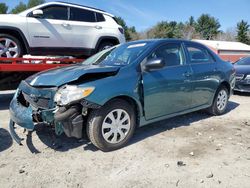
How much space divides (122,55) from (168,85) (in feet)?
3.05

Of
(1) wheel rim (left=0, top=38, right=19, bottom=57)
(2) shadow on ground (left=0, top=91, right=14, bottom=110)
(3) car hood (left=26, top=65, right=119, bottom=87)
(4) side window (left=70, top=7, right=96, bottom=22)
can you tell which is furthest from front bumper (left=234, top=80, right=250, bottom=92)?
(2) shadow on ground (left=0, top=91, right=14, bottom=110)

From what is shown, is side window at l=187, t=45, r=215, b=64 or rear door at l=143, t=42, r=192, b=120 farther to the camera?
side window at l=187, t=45, r=215, b=64

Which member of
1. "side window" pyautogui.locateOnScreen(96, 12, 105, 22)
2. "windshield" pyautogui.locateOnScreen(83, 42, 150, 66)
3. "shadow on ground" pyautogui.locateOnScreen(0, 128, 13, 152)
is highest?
"side window" pyautogui.locateOnScreen(96, 12, 105, 22)

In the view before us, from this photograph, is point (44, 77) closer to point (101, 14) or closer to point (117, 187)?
point (117, 187)

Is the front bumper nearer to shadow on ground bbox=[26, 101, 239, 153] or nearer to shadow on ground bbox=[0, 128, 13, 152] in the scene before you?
shadow on ground bbox=[26, 101, 239, 153]

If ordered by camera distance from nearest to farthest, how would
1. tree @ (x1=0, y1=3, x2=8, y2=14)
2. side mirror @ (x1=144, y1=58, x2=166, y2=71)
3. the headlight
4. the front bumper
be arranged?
the headlight → side mirror @ (x1=144, y1=58, x2=166, y2=71) → the front bumper → tree @ (x1=0, y1=3, x2=8, y2=14)

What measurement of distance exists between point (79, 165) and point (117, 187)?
73 cm

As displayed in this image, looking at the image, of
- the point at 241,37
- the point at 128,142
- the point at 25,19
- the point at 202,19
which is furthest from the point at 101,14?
the point at 202,19

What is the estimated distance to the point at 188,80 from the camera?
16.4ft

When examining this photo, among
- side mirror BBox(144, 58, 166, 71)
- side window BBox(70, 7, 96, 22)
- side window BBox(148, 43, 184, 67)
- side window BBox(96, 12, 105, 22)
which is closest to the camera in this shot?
side mirror BBox(144, 58, 166, 71)

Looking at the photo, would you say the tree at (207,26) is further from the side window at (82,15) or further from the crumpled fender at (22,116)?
the crumpled fender at (22,116)

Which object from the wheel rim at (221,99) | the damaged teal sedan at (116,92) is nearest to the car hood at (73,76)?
the damaged teal sedan at (116,92)

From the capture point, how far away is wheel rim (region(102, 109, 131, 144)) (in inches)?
154

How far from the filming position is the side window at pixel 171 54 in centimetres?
467
